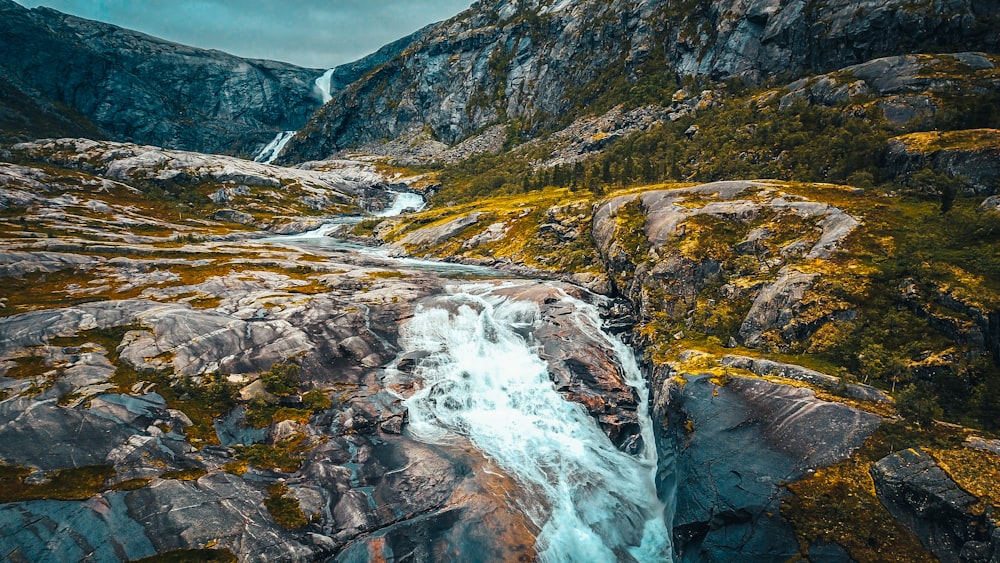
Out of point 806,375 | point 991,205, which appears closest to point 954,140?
point 991,205

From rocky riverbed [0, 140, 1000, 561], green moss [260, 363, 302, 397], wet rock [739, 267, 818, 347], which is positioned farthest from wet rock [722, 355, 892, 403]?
green moss [260, 363, 302, 397]

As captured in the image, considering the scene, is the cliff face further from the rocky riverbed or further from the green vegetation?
the green vegetation

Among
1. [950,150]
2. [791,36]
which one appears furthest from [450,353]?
[791,36]

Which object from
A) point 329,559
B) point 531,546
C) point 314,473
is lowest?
point 531,546

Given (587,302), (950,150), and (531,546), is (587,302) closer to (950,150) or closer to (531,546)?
(531,546)

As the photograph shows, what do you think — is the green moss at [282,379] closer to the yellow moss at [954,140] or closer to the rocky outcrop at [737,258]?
the rocky outcrop at [737,258]

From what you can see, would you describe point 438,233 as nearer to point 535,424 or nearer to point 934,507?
point 535,424

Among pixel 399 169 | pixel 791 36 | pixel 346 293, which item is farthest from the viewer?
pixel 399 169
